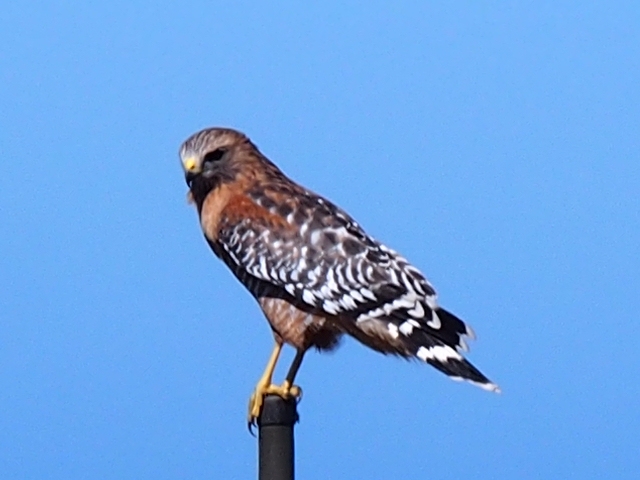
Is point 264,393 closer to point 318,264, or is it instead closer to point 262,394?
point 262,394

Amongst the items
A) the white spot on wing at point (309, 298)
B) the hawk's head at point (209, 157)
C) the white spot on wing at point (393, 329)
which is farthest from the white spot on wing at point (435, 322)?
the hawk's head at point (209, 157)

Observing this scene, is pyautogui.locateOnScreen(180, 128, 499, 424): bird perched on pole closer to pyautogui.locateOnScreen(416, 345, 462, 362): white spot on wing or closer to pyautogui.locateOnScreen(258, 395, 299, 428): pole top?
pyautogui.locateOnScreen(416, 345, 462, 362): white spot on wing

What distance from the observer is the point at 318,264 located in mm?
4285

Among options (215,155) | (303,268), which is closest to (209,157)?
(215,155)

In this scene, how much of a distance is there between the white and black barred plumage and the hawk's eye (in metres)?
0.01

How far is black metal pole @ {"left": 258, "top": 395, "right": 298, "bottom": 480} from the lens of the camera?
3.32 m

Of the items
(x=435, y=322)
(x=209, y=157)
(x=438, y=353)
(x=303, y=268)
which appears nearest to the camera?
(x=438, y=353)

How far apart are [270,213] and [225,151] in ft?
1.18

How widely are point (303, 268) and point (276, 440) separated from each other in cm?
98

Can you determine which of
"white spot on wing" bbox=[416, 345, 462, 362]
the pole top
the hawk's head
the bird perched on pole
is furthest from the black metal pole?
the hawk's head

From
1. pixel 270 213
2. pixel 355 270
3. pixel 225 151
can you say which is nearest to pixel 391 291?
pixel 355 270

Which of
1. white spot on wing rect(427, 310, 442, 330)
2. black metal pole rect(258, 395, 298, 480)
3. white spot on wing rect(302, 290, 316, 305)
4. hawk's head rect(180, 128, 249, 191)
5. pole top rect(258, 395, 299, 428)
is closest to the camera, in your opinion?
black metal pole rect(258, 395, 298, 480)

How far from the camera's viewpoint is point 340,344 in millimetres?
4230

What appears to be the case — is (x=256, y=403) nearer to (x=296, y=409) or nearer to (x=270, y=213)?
(x=296, y=409)
